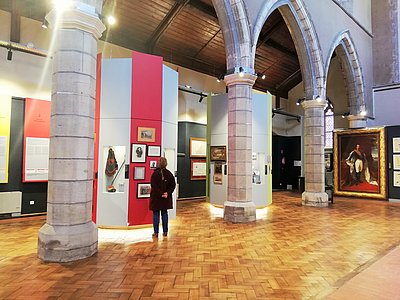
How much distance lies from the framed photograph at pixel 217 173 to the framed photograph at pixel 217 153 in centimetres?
18

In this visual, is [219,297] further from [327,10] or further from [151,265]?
[327,10]

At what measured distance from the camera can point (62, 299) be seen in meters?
2.91

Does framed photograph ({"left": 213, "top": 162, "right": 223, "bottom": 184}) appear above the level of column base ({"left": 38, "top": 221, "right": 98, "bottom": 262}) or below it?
above

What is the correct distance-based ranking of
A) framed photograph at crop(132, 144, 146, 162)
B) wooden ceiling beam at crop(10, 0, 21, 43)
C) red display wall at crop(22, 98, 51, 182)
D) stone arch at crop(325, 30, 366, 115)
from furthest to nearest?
stone arch at crop(325, 30, 366, 115)
wooden ceiling beam at crop(10, 0, 21, 43)
red display wall at crop(22, 98, 51, 182)
framed photograph at crop(132, 144, 146, 162)

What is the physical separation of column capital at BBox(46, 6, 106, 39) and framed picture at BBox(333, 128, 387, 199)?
1143 cm

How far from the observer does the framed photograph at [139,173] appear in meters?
5.89

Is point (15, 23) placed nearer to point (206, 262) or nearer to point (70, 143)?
point (70, 143)

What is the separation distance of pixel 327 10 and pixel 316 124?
4327 millimetres

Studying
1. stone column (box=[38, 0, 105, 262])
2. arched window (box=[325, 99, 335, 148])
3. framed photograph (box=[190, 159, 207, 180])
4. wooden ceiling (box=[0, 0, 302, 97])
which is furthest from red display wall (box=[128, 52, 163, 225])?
arched window (box=[325, 99, 335, 148])

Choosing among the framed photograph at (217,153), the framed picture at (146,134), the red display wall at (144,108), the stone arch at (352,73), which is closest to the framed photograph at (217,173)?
the framed photograph at (217,153)

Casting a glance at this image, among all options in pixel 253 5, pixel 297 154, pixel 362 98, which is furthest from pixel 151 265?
pixel 297 154

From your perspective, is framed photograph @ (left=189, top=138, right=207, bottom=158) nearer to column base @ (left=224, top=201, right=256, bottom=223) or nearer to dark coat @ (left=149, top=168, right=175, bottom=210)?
column base @ (left=224, top=201, right=256, bottom=223)

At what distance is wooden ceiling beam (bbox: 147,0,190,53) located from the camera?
9.76 m

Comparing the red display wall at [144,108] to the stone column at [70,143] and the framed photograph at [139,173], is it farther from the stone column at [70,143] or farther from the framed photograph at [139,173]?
the stone column at [70,143]
